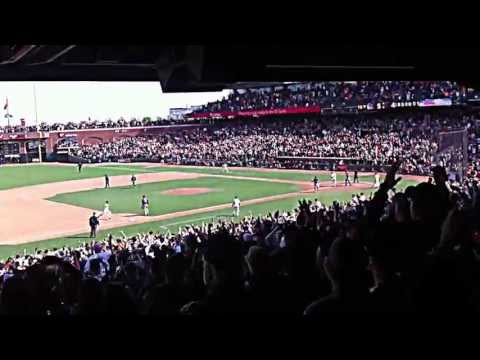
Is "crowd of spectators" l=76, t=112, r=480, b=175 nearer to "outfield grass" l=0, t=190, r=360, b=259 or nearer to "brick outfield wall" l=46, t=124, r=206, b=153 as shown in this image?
"brick outfield wall" l=46, t=124, r=206, b=153

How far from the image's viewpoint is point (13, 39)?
9.92 ft

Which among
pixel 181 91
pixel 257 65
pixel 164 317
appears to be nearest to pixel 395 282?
pixel 164 317

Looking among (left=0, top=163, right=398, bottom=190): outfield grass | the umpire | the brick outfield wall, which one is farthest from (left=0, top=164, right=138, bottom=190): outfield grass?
the umpire

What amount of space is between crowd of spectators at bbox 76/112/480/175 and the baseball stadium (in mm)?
191

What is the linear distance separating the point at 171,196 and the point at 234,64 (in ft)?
93.6

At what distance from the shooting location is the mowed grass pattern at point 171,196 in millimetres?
30644

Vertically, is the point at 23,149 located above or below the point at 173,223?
above

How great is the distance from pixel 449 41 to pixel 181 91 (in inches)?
145

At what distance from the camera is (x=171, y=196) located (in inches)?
1346

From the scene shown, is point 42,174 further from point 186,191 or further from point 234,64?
point 234,64

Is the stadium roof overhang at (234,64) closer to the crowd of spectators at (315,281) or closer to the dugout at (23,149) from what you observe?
the crowd of spectators at (315,281)

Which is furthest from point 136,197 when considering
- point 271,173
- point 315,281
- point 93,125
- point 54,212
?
point 93,125

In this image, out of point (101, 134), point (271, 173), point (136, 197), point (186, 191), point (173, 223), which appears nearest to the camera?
point (173, 223)

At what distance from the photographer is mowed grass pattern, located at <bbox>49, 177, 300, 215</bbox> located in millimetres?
30644
